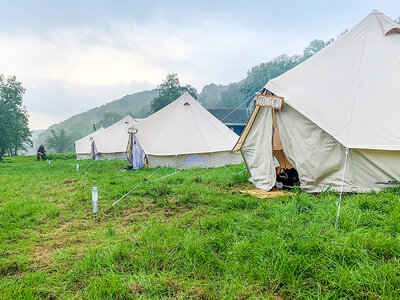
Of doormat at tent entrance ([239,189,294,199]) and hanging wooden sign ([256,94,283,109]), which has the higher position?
hanging wooden sign ([256,94,283,109])

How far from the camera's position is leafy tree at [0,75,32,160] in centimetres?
3012

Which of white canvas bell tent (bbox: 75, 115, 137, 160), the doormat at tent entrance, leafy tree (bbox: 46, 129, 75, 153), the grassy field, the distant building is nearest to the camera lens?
the grassy field

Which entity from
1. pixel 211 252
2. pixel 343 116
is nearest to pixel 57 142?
pixel 343 116

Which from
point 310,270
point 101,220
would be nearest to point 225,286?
point 310,270

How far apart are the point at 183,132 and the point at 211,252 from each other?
865cm

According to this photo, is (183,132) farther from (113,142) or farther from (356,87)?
(113,142)

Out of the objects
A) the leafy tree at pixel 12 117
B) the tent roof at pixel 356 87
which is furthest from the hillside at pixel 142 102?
the tent roof at pixel 356 87

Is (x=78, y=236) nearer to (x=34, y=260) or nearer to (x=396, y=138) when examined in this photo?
(x=34, y=260)

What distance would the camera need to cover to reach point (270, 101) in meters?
5.63

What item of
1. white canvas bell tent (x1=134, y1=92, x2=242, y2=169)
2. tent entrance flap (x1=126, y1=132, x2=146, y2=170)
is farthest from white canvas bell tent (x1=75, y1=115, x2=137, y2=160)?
white canvas bell tent (x1=134, y1=92, x2=242, y2=169)

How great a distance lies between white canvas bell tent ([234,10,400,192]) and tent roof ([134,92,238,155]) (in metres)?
4.59

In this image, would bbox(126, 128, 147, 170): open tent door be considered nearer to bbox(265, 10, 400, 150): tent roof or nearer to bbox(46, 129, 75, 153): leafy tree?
bbox(265, 10, 400, 150): tent roof

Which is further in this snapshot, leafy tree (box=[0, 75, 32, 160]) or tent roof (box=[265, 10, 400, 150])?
leafy tree (box=[0, 75, 32, 160])

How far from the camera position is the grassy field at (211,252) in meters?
2.08
